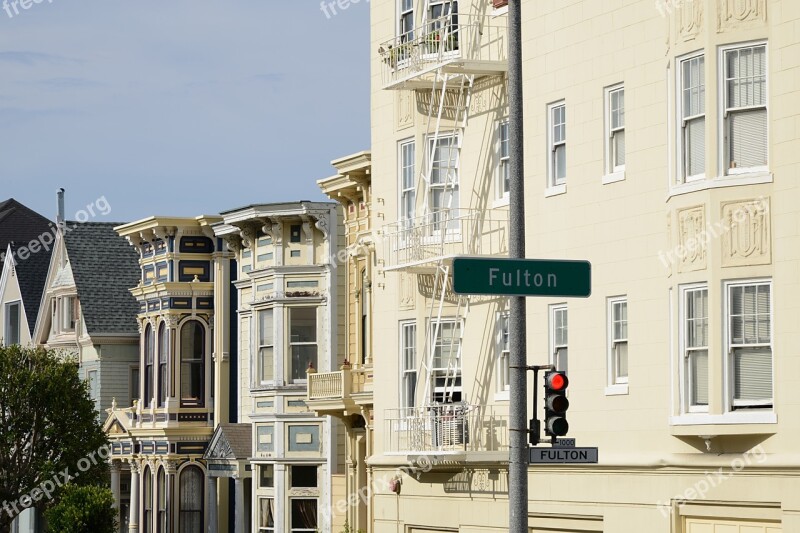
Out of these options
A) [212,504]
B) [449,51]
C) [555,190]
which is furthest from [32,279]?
[555,190]

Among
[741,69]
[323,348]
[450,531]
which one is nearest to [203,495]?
[323,348]

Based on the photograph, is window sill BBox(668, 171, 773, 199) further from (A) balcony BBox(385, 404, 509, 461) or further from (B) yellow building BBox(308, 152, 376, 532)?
(B) yellow building BBox(308, 152, 376, 532)

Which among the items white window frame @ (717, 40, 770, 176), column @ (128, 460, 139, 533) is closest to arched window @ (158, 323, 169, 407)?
column @ (128, 460, 139, 533)

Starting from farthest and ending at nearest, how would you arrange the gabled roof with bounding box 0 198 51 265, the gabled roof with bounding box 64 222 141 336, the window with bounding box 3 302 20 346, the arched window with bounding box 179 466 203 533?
the gabled roof with bounding box 0 198 51 265, the window with bounding box 3 302 20 346, the gabled roof with bounding box 64 222 141 336, the arched window with bounding box 179 466 203 533

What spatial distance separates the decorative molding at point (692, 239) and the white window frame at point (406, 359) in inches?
345

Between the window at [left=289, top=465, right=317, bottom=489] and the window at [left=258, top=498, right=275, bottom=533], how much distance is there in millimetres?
1411

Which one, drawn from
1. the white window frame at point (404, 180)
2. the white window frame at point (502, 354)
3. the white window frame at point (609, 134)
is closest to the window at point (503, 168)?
the white window frame at point (502, 354)

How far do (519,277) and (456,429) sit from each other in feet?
43.1

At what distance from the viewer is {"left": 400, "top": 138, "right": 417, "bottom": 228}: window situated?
106 ft

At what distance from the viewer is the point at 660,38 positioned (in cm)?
2538

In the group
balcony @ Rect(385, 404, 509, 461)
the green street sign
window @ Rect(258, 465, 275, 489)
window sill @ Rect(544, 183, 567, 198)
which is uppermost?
window sill @ Rect(544, 183, 567, 198)

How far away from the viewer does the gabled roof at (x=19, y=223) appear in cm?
7900

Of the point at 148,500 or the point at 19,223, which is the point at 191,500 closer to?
the point at 148,500

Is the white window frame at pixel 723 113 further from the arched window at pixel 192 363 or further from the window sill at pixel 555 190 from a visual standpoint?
the arched window at pixel 192 363
